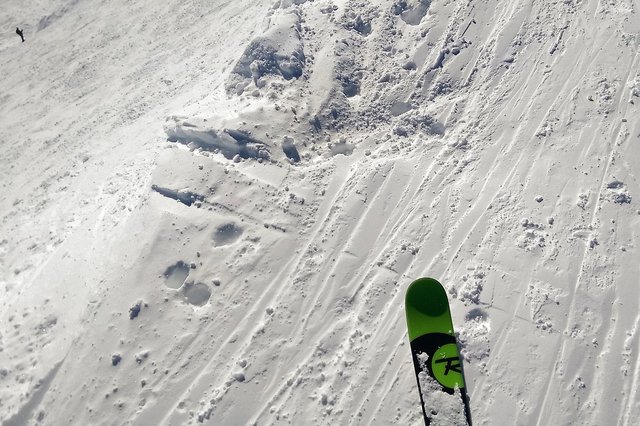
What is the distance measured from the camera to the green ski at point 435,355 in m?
6.47

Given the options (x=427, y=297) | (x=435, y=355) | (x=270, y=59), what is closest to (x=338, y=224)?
(x=427, y=297)

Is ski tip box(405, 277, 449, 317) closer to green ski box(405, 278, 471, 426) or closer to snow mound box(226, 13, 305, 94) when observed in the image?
green ski box(405, 278, 471, 426)

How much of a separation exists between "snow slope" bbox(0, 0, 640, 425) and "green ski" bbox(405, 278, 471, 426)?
20 centimetres

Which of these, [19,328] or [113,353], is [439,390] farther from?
[19,328]

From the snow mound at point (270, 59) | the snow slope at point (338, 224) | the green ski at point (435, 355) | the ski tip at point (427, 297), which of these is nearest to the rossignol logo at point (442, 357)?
the green ski at point (435, 355)

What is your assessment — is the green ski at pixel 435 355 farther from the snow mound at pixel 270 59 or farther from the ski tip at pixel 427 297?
the snow mound at pixel 270 59

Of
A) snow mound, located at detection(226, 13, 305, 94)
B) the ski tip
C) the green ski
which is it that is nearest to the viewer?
the green ski

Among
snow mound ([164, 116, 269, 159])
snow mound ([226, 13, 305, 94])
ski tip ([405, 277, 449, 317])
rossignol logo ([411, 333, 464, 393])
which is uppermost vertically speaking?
snow mound ([226, 13, 305, 94])

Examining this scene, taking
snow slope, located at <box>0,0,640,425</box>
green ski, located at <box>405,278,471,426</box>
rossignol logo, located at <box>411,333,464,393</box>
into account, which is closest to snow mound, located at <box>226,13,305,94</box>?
snow slope, located at <box>0,0,640,425</box>

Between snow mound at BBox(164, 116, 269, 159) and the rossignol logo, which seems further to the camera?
snow mound at BBox(164, 116, 269, 159)

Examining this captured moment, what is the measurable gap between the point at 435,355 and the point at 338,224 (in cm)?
273

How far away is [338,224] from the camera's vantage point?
27.5ft

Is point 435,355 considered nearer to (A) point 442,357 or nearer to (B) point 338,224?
(A) point 442,357

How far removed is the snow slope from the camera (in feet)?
22.6
